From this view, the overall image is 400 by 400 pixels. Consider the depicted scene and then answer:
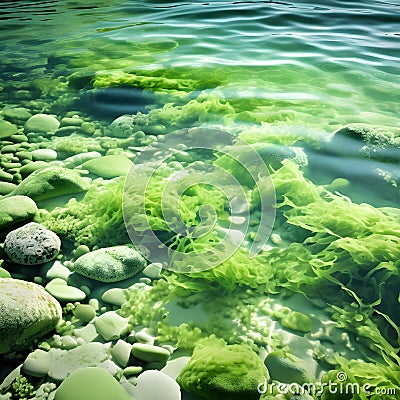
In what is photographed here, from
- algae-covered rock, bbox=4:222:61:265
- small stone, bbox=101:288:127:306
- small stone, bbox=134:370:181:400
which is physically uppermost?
algae-covered rock, bbox=4:222:61:265

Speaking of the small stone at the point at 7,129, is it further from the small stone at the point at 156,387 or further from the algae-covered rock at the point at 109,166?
the small stone at the point at 156,387

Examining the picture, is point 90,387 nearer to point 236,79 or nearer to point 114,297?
point 114,297

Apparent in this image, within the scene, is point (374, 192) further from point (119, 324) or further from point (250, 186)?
point (119, 324)

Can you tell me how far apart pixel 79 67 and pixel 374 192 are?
368 centimetres

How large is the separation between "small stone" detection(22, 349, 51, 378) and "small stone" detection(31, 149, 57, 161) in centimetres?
176

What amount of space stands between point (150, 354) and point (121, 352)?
0.38ft

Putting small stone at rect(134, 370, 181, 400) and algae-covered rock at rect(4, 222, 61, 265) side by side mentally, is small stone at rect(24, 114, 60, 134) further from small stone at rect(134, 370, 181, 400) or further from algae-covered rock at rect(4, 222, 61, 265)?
small stone at rect(134, 370, 181, 400)

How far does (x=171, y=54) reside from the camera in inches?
202

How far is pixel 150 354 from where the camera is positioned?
1.52m

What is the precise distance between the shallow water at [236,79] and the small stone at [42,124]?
0.09 m

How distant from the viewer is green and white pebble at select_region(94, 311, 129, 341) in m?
1.62

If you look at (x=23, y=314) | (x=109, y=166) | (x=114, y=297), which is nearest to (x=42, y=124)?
(x=109, y=166)

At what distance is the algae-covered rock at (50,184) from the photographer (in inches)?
96.2

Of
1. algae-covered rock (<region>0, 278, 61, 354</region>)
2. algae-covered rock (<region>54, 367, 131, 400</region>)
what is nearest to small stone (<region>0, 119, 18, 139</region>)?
algae-covered rock (<region>0, 278, 61, 354</region>)
